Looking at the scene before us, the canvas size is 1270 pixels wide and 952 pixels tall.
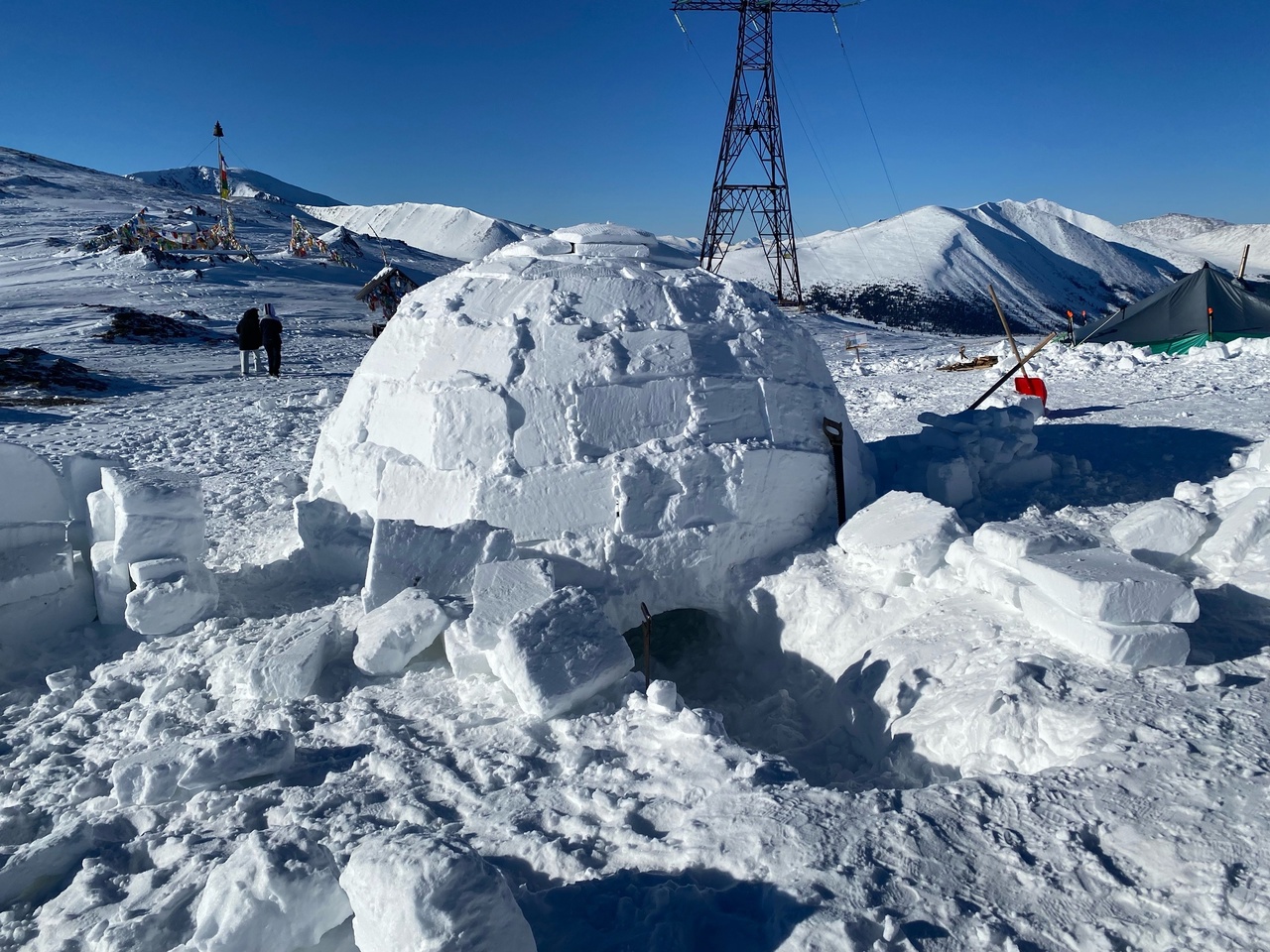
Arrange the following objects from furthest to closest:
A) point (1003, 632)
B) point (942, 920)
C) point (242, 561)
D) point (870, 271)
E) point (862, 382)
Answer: point (870, 271), point (862, 382), point (242, 561), point (1003, 632), point (942, 920)

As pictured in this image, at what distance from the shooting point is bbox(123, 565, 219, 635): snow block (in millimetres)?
3764

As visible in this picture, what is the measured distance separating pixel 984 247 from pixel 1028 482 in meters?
38.7

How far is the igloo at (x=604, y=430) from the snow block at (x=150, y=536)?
2.09 feet

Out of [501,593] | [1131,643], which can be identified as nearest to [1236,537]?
[1131,643]

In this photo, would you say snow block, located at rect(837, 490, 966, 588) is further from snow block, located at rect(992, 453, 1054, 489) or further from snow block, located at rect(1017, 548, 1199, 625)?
snow block, located at rect(992, 453, 1054, 489)

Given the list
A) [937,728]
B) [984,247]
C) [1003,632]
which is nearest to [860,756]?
[937,728]

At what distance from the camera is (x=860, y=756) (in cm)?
321

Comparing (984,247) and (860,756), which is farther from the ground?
(984,247)

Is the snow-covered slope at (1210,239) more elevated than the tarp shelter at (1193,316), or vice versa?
the snow-covered slope at (1210,239)

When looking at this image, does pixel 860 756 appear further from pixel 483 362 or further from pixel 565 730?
pixel 483 362

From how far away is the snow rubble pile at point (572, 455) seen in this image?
3791mm

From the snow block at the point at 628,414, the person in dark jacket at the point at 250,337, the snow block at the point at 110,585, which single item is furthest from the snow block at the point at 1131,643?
the person in dark jacket at the point at 250,337

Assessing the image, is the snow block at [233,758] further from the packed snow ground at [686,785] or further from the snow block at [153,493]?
the snow block at [153,493]

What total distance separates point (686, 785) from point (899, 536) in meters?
1.76
